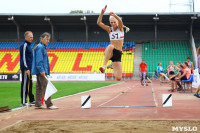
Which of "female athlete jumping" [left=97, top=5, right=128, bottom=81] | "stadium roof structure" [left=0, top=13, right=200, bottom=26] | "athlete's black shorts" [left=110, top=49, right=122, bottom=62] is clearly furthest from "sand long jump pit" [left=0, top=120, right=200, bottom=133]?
"stadium roof structure" [left=0, top=13, right=200, bottom=26]

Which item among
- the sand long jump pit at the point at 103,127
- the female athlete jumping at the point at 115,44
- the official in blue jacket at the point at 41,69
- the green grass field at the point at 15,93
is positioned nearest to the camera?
the sand long jump pit at the point at 103,127

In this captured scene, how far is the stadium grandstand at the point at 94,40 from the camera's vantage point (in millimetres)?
40219

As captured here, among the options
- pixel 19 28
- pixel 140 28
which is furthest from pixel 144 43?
pixel 19 28

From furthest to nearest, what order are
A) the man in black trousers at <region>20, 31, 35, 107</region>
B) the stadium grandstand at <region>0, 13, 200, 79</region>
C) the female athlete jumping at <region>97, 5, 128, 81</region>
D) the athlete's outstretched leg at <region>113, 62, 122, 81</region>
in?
1. the stadium grandstand at <region>0, 13, 200, 79</region>
2. the man in black trousers at <region>20, 31, 35, 107</region>
3. the athlete's outstretched leg at <region>113, 62, 122, 81</region>
4. the female athlete jumping at <region>97, 5, 128, 81</region>

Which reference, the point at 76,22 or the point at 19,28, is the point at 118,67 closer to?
the point at 76,22

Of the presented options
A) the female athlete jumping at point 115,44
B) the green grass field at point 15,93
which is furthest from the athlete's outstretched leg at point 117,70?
the green grass field at point 15,93

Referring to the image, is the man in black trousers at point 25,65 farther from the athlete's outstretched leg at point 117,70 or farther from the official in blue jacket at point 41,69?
the athlete's outstretched leg at point 117,70

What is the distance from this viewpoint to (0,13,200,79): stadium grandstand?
132ft

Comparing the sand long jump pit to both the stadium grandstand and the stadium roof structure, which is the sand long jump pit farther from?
the stadium roof structure

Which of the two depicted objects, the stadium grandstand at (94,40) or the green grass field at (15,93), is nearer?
the green grass field at (15,93)

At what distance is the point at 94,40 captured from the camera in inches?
1847

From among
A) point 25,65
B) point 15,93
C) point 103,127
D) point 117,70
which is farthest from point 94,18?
point 103,127

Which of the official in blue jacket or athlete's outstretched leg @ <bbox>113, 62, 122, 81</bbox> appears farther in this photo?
the official in blue jacket

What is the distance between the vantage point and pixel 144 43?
4550 centimetres
